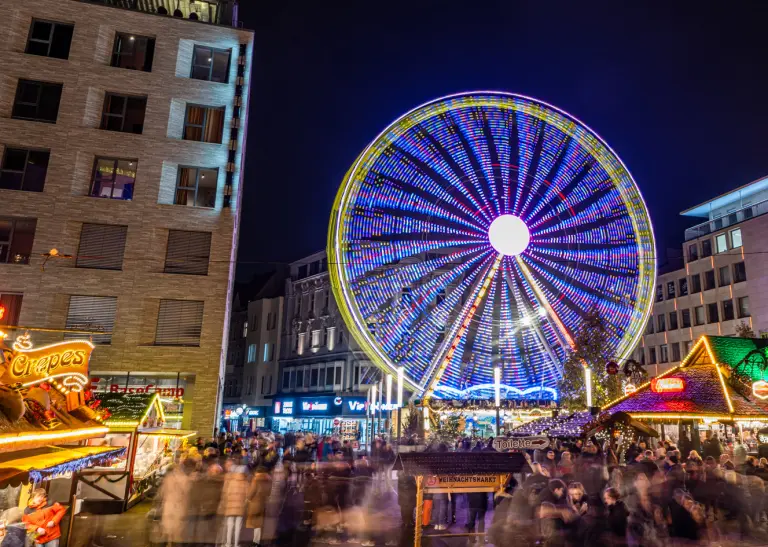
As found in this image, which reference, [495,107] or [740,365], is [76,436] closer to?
[740,365]

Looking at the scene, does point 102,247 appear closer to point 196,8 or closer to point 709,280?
point 196,8

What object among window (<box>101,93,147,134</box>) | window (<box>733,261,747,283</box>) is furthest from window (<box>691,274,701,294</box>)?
window (<box>101,93,147,134</box>)

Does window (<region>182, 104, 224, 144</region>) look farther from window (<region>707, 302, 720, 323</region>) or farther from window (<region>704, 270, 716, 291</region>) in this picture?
window (<region>707, 302, 720, 323</region>)

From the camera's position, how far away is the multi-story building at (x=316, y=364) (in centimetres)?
5172

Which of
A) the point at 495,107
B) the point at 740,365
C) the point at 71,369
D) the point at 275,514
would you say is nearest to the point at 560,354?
the point at 495,107

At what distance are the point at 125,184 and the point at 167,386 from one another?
9141 mm

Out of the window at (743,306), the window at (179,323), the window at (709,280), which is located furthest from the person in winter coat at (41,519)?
the window at (709,280)

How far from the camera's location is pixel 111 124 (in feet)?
94.0

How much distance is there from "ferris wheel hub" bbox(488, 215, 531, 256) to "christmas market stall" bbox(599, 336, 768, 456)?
11.9 meters

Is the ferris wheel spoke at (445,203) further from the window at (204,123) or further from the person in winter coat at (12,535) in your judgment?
the person in winter coat at (12,535)

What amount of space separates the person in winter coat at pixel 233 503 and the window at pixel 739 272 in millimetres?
52498

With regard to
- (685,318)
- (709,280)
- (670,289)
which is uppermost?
(670,289)

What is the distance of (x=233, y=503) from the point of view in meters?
11.2

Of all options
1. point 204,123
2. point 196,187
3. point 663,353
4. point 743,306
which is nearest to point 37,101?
point 204,123
